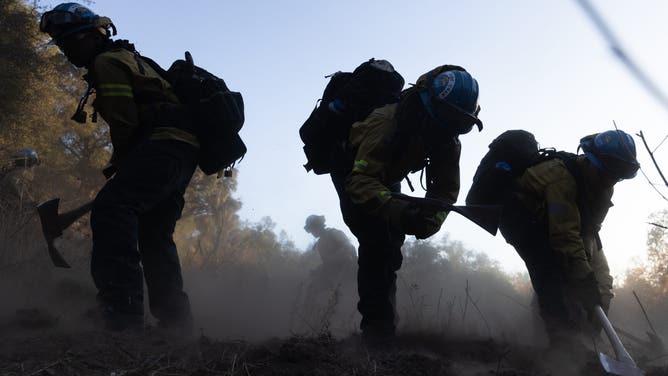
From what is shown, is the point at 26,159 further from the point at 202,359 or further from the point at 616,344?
the point at 616,344

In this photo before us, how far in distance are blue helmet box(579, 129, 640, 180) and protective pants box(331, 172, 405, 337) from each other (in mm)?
1869

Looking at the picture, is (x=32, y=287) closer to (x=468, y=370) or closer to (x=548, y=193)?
(x=468, y=370)

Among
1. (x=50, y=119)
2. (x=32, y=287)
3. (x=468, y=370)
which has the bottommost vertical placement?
(x=468, y=370)

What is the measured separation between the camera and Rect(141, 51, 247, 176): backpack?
370cm

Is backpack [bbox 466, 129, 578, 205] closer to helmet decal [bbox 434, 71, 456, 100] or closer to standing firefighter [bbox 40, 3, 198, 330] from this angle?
helmet decal [bbox 434, 71, 456, 100]

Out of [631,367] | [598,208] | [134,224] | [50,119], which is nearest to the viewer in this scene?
[631,367]

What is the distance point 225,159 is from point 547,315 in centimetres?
280

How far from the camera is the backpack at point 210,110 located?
370cm

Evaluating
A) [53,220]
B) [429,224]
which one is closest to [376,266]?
[429,224]

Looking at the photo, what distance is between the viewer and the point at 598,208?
4.71m

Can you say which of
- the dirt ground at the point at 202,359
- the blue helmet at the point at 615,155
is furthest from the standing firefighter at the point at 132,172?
the blue helmet at the point at 615,155

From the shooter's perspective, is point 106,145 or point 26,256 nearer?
point 26,256

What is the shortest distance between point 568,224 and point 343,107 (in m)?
1.91

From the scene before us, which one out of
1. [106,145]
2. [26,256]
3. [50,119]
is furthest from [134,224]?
[106,145]
